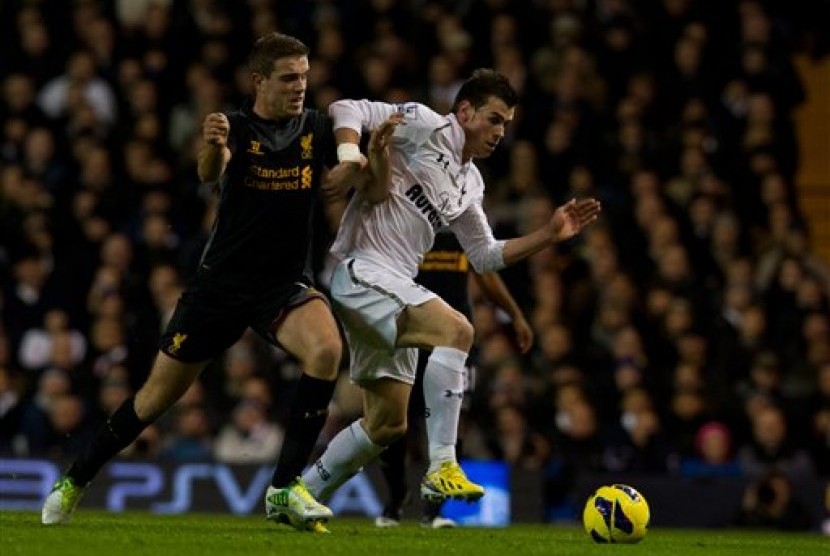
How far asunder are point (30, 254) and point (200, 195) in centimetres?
149

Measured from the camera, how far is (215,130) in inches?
356

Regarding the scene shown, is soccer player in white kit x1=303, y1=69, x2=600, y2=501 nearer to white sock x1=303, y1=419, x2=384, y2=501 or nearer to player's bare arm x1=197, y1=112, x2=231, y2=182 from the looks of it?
white sock x1=303, y1=419, x2=384, y2=501

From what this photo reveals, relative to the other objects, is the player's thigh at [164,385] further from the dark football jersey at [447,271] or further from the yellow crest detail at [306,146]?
the dark football jersey at [447,271]

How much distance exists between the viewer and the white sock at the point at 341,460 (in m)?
10.2

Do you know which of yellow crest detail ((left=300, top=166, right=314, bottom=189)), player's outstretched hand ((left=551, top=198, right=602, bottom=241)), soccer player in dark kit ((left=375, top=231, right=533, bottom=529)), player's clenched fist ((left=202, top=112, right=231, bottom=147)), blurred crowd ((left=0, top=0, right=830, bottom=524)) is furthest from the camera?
blurred crowd ((left=0, top=0, right=830, bottom=524))

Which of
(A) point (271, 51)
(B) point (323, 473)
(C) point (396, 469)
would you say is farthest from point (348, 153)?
(C) point (396, 469)

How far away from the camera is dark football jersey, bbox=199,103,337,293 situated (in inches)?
379

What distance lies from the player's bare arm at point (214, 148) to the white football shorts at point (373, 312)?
1.05m

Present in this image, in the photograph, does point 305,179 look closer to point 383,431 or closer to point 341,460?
point 383,431

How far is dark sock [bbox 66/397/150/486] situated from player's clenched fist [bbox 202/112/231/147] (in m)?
1.46

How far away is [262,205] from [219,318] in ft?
1.85

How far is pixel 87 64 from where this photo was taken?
1833 centimetres

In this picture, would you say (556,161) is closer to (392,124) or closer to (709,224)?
(709,224)

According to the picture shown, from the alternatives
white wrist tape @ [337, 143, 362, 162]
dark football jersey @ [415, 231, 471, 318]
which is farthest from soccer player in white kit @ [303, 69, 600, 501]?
dark football jersey @ [415, 231, 471, 318]
